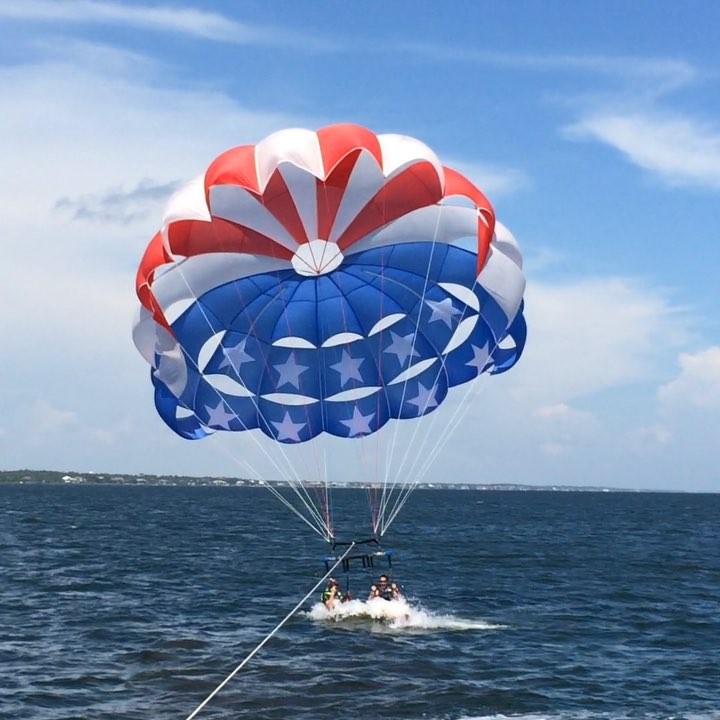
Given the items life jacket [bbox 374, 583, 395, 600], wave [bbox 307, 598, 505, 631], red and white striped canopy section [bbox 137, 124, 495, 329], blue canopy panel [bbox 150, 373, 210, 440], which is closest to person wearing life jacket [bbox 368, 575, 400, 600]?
life jacket [bbox 374, 583, 395, 600]

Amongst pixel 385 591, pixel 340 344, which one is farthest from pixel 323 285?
pixel 385 591

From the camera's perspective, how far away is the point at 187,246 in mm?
19016

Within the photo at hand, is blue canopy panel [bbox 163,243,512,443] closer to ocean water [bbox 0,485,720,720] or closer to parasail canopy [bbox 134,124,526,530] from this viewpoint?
parasail canopy [bbox 134,124,526,530]

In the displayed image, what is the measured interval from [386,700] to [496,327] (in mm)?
7914

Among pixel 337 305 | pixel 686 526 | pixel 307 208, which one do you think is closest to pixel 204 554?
pixel 337 305

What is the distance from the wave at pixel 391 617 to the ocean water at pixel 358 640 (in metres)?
0.07

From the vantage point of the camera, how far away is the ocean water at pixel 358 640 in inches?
661

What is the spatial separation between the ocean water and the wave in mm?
66

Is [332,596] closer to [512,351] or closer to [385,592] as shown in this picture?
[385,592]

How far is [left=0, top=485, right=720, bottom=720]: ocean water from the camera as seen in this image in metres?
16.8

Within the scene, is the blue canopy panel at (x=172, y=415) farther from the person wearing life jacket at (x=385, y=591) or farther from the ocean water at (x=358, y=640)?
the person wearing life jacket at (x=385, y=591)

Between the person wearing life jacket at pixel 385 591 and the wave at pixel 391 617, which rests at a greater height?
the person wearing life jacket at pixel 385 591

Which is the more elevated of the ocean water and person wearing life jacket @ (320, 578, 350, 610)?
A: person wearing life jacket @ (320, 578, 350, 610)

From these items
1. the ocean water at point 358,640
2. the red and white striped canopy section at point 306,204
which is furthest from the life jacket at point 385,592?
the red and white striped canopy section at point 306,204
